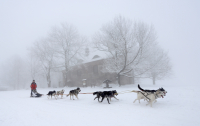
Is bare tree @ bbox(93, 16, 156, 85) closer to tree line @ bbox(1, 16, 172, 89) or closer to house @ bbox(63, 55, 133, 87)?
tree line @ bbox(1, 16, 172, 89)

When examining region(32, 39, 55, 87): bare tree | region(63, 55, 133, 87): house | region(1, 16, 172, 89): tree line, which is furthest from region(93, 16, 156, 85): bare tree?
region(32, 39, 55, 87): bare tree

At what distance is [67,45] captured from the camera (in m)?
30.2

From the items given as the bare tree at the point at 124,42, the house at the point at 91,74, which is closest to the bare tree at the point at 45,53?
the house at the point at 91,74

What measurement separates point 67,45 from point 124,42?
14.9 meters

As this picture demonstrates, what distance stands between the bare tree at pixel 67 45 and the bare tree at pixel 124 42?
7835mm

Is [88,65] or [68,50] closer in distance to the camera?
[68,50]

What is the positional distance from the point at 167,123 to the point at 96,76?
94.8 feet

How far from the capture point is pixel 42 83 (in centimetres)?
5825

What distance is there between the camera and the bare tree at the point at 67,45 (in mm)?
29555

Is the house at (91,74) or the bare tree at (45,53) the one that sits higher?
the bare tree at (45,53)

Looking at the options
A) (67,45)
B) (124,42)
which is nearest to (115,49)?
(124,42)

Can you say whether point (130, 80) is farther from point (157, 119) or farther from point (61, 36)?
point (157, 119)

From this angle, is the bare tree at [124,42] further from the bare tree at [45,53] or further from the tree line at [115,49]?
the bare tree at [45,53]

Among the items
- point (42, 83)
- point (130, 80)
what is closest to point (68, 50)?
point (130, 80)
